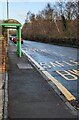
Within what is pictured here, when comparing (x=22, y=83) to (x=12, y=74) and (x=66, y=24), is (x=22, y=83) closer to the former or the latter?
(x=12, y=74)

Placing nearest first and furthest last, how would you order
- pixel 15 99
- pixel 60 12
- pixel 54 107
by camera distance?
1. pixel 54 107
2. pixel 15 99
3. pixel 60 12

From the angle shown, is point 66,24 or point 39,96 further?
point 66,24

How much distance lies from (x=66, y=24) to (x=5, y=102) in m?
63.0

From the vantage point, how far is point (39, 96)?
1028cm

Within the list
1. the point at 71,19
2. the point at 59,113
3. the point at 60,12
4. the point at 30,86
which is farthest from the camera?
the point at 60,12

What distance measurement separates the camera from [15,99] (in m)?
9.88

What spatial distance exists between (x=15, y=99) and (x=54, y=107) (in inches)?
57.4

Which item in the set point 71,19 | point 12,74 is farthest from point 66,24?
point 12,74

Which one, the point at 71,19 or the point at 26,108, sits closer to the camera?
the point at 26,108

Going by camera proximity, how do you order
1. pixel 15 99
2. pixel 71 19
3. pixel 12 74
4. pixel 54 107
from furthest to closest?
pixel 71 19 → pixel 12 74 → pixel 15 99 → pixel 54 107

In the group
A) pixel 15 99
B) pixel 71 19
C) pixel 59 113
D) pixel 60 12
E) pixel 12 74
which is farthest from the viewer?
pixel 60 12

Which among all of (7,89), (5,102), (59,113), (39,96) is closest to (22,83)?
(7,89)

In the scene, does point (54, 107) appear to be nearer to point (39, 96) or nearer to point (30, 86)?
point (39, 96)

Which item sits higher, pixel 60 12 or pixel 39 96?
pixel 60 12
